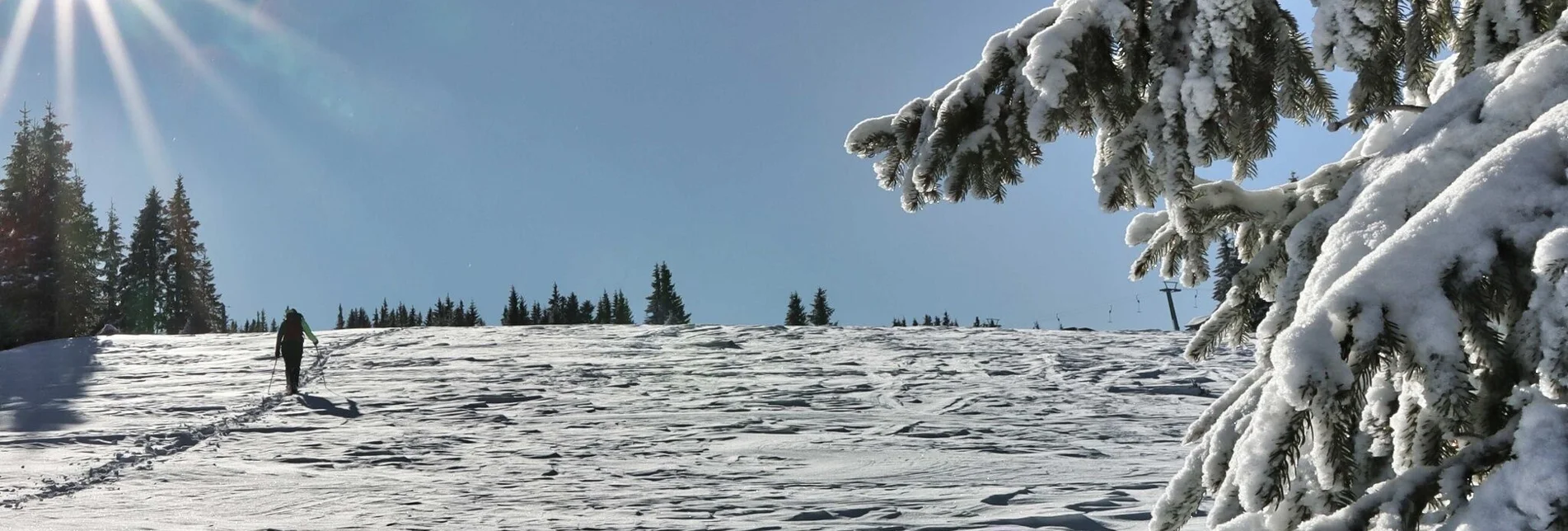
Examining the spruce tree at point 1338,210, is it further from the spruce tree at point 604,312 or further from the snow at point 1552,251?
the spruce tree at point 604,312

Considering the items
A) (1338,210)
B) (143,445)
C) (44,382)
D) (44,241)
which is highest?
(44,241)

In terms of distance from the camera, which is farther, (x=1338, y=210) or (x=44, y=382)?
(x=44, y=382)

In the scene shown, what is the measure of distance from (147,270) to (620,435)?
59053 mm

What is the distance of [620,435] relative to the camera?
1190 centimetres

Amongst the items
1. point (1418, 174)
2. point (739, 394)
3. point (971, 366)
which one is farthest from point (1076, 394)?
point (1418, 174)

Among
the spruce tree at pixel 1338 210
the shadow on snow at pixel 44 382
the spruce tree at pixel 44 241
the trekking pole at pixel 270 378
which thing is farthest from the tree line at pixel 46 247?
the spruce tree at pixel 1338 210

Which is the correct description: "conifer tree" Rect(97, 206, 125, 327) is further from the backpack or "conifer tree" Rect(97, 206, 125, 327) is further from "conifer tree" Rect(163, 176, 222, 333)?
the backpack

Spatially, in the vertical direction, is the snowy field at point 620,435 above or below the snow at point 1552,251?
below

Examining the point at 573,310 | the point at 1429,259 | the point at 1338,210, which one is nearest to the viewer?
the point at 1429,259

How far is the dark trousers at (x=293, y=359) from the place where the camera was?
1747cm

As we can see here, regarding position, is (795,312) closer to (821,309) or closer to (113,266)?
(821,309)

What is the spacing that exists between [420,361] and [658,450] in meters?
11.8

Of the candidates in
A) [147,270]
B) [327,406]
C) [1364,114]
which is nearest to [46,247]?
[147,270]

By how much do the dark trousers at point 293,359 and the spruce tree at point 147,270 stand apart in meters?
48.1
